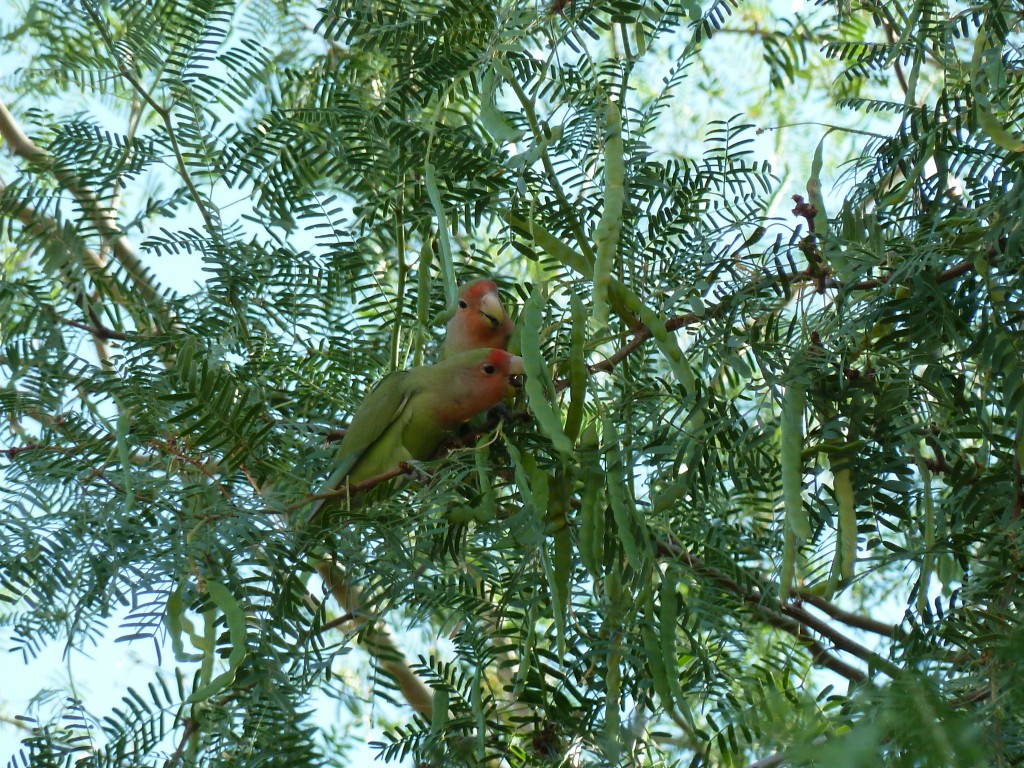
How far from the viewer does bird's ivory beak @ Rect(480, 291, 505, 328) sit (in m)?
2.32

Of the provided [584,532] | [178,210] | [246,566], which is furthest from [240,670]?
[178,210]

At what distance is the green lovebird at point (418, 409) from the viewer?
1891 mm

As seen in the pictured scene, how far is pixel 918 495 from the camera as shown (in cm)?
164

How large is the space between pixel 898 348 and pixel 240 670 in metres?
1.06

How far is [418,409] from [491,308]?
0.44 m

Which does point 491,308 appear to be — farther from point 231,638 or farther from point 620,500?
point 231,638

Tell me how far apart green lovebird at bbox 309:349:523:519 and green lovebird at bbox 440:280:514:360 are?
1.21 feet

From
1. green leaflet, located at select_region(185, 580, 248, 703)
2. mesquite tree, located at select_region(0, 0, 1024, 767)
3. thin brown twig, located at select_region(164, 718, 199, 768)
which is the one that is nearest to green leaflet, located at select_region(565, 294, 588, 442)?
mesquite tree, located at select_region(0, 0, 1024, 767)

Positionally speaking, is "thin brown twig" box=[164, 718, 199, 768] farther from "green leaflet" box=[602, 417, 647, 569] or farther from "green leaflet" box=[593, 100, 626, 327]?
"green leaflet" box=[593, 100, 626, 327]

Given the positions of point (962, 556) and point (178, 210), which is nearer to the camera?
point (962, 556)

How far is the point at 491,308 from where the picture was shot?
2318 millimetres

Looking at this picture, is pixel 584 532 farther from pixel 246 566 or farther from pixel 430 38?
pixel 430 38

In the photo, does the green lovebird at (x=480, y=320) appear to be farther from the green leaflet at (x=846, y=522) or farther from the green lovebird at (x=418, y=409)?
the green leaflet at (x=846, y=522)

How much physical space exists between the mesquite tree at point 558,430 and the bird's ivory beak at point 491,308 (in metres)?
0.14
